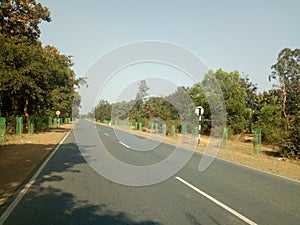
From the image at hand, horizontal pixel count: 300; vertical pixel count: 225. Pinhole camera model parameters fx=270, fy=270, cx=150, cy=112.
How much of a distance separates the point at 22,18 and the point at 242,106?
2749cm

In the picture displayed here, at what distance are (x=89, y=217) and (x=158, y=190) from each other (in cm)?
248

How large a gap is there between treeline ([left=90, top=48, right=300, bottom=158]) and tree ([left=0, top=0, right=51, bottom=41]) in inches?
689

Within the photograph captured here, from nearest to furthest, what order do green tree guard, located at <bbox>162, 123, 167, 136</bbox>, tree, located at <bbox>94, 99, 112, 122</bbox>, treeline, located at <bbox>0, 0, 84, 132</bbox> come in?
1. treeline, located at <bbox>0, 0, 84, 132</bbox>
2. green tree guard, located at <bbox>162, 123, 167, 136</bbox>
3. tree, located at <bbox>94, 99, 112, 122</bbox>

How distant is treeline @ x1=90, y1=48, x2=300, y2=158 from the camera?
79.8 feet

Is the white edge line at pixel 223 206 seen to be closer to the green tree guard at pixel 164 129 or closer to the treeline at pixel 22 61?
the treeline at pixel 22 61

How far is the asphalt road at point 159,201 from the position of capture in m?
4.95

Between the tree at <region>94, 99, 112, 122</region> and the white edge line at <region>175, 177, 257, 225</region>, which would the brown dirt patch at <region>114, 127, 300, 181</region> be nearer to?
the white edge line at <region>175, 177, 257, 225</region>

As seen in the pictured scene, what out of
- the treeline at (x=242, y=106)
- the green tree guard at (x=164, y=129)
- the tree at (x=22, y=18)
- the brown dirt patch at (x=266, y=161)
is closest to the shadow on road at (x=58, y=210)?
the brown dirt patch at (x=266, y=161)

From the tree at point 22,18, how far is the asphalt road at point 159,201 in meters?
20.4

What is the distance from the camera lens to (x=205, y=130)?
1478 inches

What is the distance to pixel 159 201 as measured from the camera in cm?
601

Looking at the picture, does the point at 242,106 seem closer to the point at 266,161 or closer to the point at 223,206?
the point at 266,161

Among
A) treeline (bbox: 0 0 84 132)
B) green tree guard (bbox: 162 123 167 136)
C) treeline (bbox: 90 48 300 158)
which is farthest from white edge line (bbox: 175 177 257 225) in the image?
green tree guard (bbox: 162 123 167 136)

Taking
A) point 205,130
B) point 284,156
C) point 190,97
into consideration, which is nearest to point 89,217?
point 284,156
